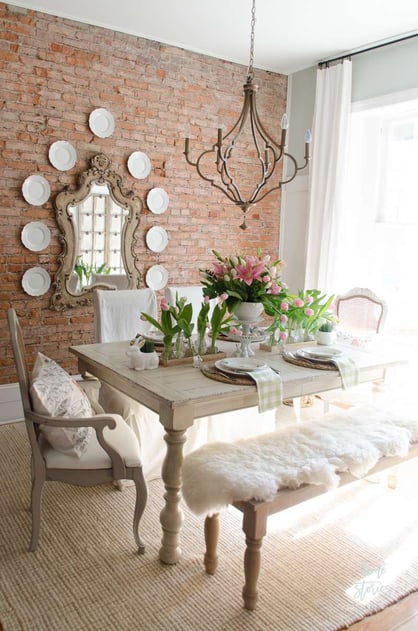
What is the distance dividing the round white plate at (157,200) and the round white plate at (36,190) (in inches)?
35.3

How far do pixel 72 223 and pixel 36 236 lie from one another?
0.99 ft

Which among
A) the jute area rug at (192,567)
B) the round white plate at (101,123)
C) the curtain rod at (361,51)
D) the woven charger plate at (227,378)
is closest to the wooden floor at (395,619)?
the jute area rug at (192,567)

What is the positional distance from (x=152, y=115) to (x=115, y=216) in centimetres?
94

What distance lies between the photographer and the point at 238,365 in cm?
259

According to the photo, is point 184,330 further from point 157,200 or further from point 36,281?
point 157,200

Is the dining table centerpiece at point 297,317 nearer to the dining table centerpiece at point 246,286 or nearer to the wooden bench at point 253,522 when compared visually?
the dining table centerpiece at point 246,286

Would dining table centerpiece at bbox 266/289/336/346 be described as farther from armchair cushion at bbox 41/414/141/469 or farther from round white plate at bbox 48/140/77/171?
round white plate at bbox 48/140/77/171

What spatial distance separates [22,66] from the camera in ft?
13.0

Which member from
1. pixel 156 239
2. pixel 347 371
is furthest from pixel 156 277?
pixel 347 371

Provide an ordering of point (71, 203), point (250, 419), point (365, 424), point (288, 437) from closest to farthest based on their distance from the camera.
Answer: point (288, 437) < point (365, 424) < point (250, 419) < point (71, 203)

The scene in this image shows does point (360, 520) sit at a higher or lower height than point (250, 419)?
lower

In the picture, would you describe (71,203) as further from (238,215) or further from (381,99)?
(381,99)

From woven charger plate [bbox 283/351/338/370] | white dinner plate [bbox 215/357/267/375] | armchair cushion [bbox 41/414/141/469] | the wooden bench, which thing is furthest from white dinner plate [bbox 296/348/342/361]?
armchair cushion [bbox 41/414/141/469]

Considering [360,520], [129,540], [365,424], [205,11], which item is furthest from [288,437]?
[205,11]
